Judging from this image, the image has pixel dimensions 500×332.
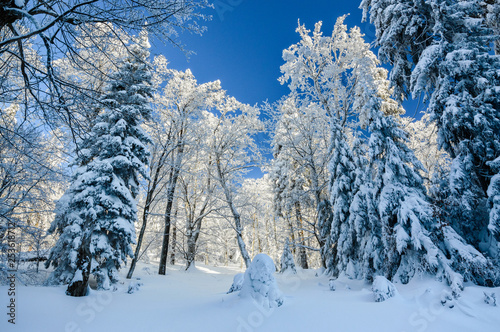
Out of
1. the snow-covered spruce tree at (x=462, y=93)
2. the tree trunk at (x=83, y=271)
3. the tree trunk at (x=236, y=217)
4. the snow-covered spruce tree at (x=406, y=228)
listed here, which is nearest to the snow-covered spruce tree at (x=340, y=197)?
the snow-covered spruce tree at (x=406, y=228)

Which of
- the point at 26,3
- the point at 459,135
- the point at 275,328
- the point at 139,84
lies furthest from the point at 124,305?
the point at 459,135

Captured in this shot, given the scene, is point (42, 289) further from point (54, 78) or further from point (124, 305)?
point (54, 78)

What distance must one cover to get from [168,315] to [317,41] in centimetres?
1294

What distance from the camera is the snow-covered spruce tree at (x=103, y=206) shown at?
655 cm

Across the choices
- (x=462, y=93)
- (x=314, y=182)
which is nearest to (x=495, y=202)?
(x=462, y=93)

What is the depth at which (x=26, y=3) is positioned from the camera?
278cm

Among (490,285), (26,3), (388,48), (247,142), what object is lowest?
(490,285)

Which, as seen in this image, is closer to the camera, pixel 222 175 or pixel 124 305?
pixel 124 305

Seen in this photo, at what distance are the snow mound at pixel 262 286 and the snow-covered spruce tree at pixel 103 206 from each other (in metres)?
4.55

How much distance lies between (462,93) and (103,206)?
36.0 ft

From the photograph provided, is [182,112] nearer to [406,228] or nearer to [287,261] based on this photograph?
[287,261]

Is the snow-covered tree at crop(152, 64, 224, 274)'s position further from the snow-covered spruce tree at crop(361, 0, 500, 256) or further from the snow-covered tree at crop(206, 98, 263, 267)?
the snow-covered spruce tree at crop(361, 0, 500, 256)

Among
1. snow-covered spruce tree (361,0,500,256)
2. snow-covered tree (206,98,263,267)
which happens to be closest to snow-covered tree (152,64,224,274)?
snow-covered tree (206,98,263,267)

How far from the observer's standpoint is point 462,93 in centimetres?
582
